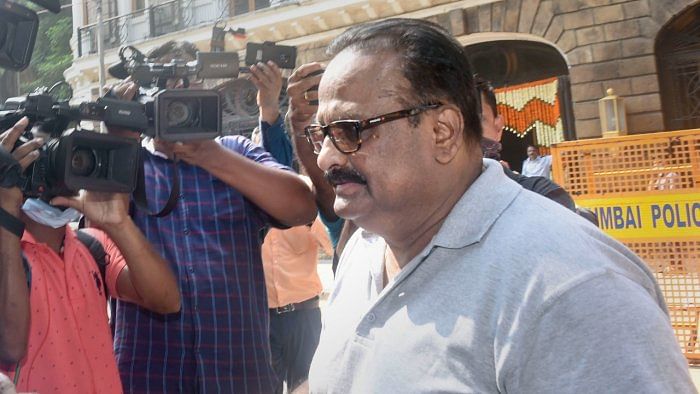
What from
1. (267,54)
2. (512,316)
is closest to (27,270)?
(267,54)

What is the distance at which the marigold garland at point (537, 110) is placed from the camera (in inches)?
423

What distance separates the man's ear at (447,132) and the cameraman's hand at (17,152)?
3.98 feet

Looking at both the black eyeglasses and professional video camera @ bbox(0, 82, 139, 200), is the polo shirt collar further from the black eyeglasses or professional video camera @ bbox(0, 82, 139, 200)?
professional video camera @ bbox(0, 82, 139, 200)

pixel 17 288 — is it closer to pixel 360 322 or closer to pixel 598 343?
pixel 360 322

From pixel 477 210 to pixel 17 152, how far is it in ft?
4.41

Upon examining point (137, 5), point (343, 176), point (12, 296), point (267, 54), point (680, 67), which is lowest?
point (12, 296)

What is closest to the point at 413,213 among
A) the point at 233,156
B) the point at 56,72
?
the point at 233,156

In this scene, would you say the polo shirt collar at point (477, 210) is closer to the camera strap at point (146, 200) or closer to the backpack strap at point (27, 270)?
the camera strap at point (146, 200)

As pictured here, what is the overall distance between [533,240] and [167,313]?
1417 mm

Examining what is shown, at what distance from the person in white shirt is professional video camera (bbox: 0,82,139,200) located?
903 centimetres

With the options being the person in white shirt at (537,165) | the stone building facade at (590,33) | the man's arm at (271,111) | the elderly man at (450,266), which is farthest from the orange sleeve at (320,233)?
the stone building facade at (590,33)

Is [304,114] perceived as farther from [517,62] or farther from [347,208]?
[517,62]

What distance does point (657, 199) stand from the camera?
4.90 meters

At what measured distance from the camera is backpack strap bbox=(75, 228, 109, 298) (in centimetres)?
240
